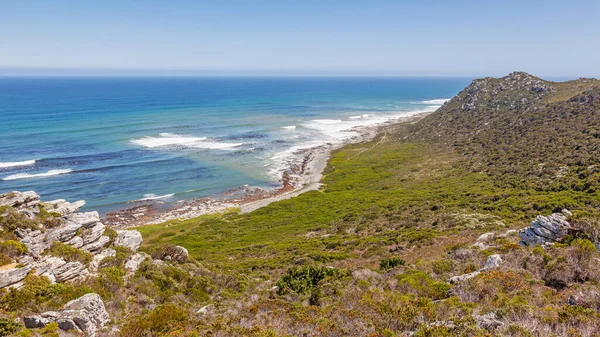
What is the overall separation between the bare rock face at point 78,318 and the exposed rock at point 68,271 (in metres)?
3.35

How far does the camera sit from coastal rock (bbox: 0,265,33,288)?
543 inches

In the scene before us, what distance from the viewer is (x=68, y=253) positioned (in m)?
17.5

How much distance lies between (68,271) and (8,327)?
18.3 feet

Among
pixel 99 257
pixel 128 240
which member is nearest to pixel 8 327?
pixel 99 257

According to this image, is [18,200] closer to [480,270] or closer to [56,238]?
[56,238]

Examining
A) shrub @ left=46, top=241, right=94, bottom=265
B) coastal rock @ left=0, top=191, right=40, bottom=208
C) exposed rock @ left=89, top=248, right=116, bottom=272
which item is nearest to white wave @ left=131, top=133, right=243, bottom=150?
coastal rock @ left=0, top=191, right=40, bottom=208

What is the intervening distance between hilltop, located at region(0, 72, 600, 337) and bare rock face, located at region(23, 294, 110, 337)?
237mm

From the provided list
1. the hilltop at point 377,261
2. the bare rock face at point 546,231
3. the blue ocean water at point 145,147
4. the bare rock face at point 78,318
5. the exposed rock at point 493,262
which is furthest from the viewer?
the blue ocean water at point 145,147

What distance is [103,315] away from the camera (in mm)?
12906

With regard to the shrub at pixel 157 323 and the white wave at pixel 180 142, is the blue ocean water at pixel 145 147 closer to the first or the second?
the white wave at pixel 180 142

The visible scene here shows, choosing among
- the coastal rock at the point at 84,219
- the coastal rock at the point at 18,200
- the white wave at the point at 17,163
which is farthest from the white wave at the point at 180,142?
the coastal rock at the point at 84,219

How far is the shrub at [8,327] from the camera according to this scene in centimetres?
1055

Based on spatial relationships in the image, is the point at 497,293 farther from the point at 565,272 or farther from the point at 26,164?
the point at 26,164

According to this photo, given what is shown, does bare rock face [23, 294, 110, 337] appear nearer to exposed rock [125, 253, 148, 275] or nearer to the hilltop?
the hilltop
